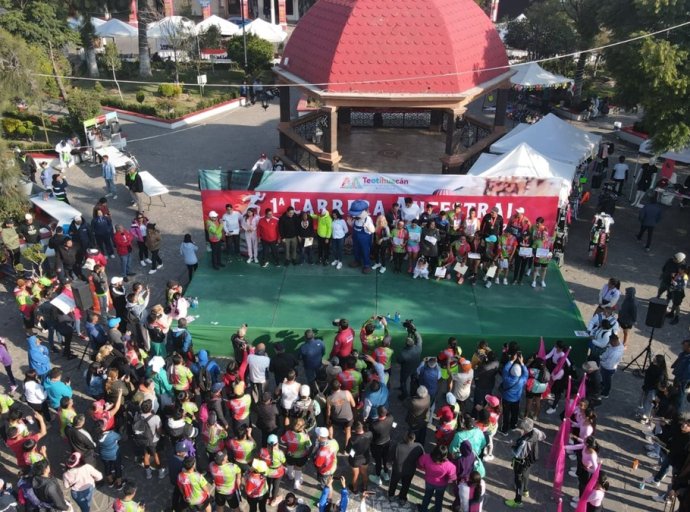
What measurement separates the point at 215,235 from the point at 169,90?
60.7 ft

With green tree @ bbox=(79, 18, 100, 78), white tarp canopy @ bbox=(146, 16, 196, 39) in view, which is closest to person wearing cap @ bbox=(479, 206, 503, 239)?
white tarp canopy @ bbox=(146, 16, 196, 39)

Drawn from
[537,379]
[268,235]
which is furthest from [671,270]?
[268,235]

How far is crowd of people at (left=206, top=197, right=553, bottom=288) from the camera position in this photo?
13453 millimetres

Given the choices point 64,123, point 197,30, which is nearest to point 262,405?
point 64,123

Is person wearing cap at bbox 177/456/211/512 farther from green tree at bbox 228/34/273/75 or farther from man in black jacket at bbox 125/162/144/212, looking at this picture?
green tree at bbox 228/34/273/75

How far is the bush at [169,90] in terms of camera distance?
29984 millimetres

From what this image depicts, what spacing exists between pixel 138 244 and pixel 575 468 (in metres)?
10.6

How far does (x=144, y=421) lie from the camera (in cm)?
891

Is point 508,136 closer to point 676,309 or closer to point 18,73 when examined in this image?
point 676,309

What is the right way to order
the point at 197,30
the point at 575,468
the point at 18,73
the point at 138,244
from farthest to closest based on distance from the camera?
the point at 197,30, the point at 18,73, the point at 138,244, the point at 575,468

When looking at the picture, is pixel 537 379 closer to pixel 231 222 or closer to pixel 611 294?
pixel 611 294

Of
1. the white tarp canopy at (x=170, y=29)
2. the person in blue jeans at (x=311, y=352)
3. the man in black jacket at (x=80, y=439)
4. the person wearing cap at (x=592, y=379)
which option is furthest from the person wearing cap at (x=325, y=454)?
the white tarp canopy at (x=170, y=29)

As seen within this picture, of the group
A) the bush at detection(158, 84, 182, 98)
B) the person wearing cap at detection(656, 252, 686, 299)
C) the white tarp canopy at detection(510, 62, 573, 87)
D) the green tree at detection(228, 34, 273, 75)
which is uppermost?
the green tree at detection(228, 34, 273, 75)

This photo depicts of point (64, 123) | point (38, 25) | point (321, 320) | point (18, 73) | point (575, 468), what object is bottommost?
point (575, 468)
